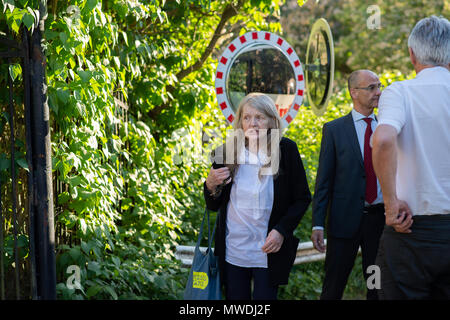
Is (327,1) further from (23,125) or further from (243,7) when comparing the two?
(23,125)

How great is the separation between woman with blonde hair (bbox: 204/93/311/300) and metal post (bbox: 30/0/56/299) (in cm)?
117

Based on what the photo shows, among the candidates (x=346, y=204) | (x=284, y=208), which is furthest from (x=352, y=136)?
(x=284, y=208)

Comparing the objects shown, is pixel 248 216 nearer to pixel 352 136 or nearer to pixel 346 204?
pixel 346 204

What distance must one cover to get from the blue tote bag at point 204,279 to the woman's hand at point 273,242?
0.34 metres

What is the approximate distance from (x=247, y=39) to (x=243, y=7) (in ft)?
8.26

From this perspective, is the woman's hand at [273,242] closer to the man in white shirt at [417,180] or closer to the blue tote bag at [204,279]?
the blue tote bag at [204,279]

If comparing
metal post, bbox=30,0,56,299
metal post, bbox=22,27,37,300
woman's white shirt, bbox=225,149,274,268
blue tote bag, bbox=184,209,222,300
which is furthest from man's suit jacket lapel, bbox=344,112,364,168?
metal post, bbox=22,27,37,300

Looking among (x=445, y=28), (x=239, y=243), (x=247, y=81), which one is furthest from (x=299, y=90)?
(x=445, y=28)

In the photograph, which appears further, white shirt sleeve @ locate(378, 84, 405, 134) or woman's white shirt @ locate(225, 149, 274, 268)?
woman's white shirt @ locate(225, 149, 274, 268)

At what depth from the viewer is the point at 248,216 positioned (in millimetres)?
4035

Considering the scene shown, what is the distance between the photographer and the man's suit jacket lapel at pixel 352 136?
4.92 meters

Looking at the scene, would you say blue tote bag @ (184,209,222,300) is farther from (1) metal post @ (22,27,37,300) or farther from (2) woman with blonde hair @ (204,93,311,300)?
(1) metal post @ (22,27,37,300)

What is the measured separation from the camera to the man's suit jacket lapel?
4.92 m

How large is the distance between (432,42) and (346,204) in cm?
182
